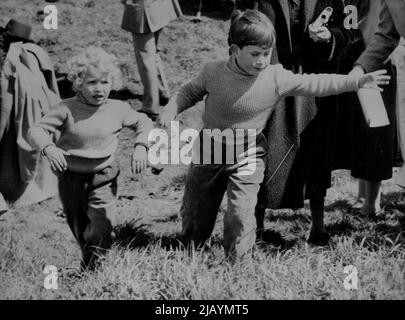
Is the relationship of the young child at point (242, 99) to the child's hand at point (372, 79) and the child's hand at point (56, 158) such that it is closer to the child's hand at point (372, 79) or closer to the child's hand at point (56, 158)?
the child's hand at point (372, 79)

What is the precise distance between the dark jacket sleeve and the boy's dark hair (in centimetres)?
58

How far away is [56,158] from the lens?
9.71 feet

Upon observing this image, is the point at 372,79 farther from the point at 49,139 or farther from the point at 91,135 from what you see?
the point at 49,139

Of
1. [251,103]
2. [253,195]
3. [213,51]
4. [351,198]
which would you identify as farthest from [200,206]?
[213,51]

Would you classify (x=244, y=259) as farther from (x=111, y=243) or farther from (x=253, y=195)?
(x=111, y=243)

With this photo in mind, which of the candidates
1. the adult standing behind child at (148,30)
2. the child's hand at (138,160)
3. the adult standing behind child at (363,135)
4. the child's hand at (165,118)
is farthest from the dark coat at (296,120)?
the adult standing behind child at (148,30)

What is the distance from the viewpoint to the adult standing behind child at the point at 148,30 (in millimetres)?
4965

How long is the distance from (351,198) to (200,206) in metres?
1.69

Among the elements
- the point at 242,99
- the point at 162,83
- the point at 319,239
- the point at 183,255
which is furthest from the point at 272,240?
the point at 162,83

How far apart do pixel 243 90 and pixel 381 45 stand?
2.55 feet

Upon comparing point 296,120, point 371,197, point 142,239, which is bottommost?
point 142,239

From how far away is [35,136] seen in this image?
3.05m

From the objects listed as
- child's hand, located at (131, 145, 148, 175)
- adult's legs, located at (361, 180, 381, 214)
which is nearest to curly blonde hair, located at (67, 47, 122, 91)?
child's hand, located at (131, 145, 148, 175)

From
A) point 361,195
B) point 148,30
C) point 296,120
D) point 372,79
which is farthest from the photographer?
point 148,30
